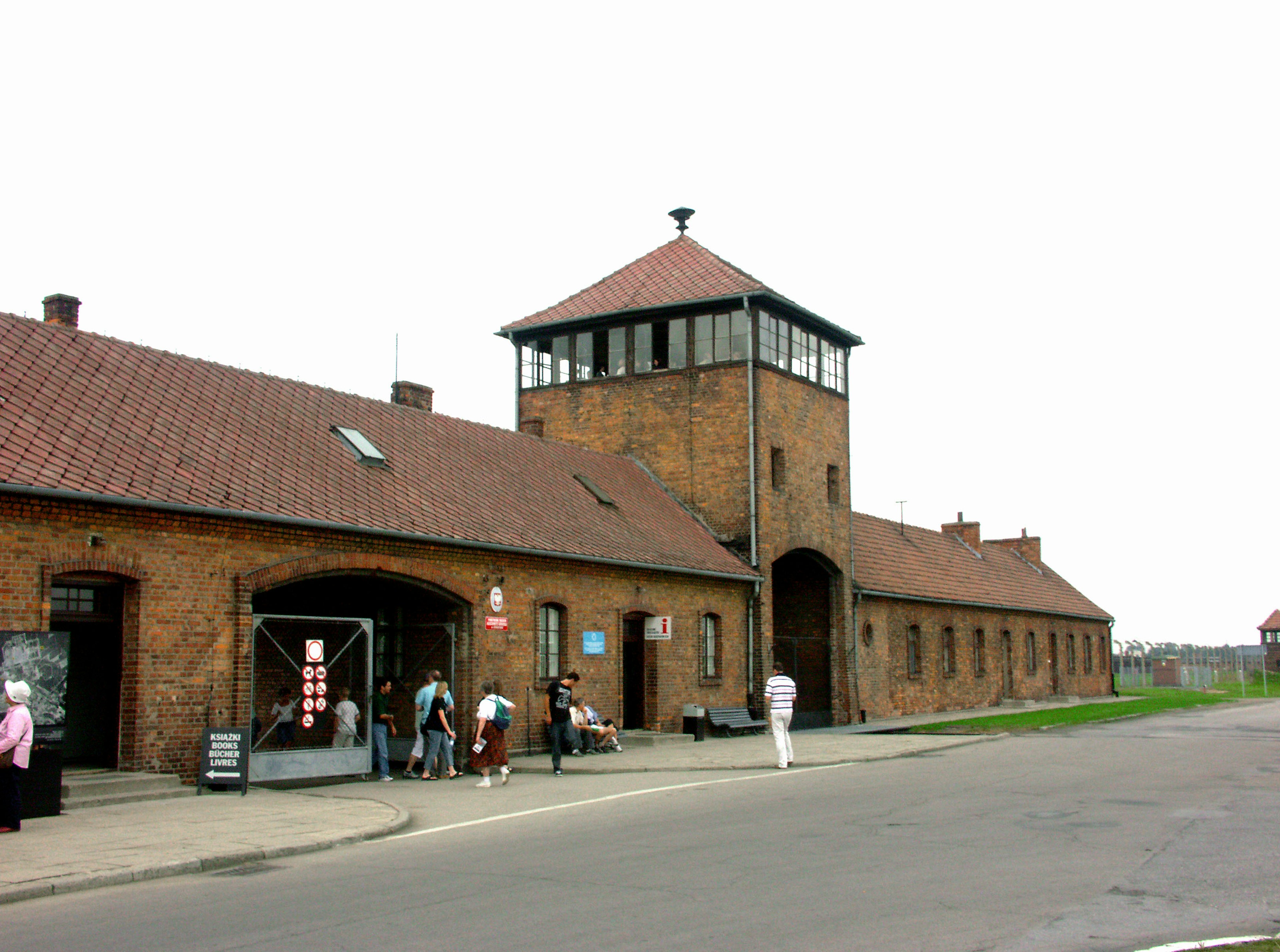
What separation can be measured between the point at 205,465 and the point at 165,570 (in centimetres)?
211

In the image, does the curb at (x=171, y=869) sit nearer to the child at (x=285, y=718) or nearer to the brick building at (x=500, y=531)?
the brick building at (x=500, y=531)

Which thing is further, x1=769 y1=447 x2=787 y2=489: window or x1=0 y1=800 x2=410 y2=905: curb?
x1=769 y1=447 x2=787 y2=489: window

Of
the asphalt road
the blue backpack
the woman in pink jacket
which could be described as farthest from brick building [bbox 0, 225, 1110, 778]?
the asphalt road

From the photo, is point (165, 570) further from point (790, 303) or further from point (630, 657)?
point (790, 303)

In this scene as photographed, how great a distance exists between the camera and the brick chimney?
188 feet

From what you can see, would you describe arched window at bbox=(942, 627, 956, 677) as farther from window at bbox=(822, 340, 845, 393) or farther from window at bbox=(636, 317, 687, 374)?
window at bbox=(636, 317, 687, 374)

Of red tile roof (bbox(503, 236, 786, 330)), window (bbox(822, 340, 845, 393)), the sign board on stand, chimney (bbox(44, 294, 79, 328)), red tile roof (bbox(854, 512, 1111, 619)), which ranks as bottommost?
the sign board on stand

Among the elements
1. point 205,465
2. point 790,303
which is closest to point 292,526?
point 205,465

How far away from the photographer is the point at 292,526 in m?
17.9

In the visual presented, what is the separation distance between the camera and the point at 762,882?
9219 millimetres

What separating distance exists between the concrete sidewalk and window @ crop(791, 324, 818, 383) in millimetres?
19124

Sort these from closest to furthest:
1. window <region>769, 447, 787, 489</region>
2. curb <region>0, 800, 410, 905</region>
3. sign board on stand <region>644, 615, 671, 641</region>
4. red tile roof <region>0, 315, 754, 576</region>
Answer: curb <region>0, 800, 410, 905</region>, red tile roof <region>0, 315, 754, 576</region>, sign board on stand <region>644, 615, 671, 641</region>, window <region>769, 447, 787, 489</region>

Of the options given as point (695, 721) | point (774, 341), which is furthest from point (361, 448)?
point (774, 341)

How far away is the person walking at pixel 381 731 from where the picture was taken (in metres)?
18.8
